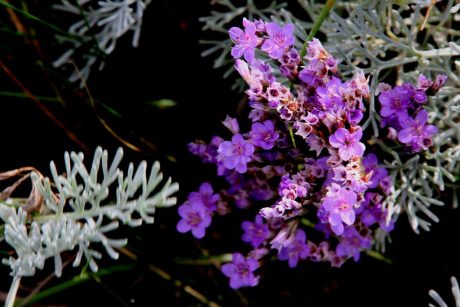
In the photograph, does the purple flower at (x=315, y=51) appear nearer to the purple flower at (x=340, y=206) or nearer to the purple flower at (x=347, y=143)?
the purple flower at (x=347, y=143)

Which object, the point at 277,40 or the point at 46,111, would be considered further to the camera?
the point at 46,111

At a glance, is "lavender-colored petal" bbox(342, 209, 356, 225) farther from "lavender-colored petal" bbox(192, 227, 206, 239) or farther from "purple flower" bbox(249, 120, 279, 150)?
"lavender-colored petal" bbox(192, 227, 206, 239)

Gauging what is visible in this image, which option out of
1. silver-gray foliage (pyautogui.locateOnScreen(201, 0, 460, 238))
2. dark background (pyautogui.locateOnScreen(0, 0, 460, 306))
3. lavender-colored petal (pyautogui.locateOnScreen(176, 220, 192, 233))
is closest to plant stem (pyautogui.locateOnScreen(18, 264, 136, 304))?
dark background (pyautogui.locateOnScreen(0, 0, 460, 306))

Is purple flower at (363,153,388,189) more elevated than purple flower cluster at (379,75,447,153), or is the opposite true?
purple flower cluster at (379,75,447,153)

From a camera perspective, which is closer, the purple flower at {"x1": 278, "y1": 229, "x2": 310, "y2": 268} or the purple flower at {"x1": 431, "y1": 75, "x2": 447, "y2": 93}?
the purple flower at {"x1": 431, "y1": 75, "x2": 447, "y2": 93}

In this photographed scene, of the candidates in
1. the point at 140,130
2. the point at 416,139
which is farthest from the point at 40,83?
the point at 416,139

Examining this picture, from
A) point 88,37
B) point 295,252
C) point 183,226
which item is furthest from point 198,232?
point 88,37

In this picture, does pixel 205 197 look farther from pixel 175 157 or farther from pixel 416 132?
pixel 416 132
